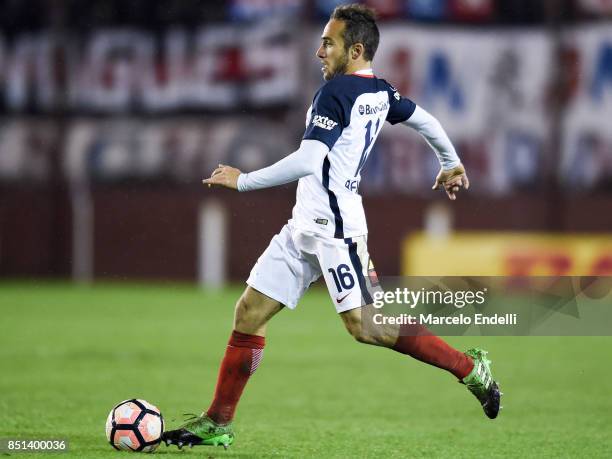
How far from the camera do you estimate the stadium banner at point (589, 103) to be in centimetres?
1872

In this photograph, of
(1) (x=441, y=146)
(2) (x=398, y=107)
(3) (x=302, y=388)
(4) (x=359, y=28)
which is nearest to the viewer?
(4) (x=359, y=28)

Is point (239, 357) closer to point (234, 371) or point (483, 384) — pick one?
point (234, 371)

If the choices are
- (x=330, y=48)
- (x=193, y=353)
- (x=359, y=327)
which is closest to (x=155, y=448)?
(x=359, y=327)

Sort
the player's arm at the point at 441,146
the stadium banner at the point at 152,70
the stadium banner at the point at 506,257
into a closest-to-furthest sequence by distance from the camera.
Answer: the player's arm at the point at 441,146 < the stadium banner at the point at 506,257 < the stadium banner at the point at 152,70

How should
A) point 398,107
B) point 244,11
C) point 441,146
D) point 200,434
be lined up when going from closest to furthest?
point 200,434 < point 398,107 < point 441,146 < point 244,11

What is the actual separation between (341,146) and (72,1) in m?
14.6

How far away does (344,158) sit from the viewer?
5.97m

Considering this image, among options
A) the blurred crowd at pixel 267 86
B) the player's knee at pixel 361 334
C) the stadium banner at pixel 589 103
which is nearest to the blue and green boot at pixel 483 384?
the player's knee at pixel 361 334

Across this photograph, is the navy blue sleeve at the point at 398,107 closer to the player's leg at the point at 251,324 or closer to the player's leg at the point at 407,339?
the player's leg at the point at 251,324

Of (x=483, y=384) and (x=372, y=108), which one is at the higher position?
(x=372, y=108)

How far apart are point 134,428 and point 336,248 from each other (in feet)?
4.35

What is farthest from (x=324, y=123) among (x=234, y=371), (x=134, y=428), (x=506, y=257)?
(x=506, y=257)

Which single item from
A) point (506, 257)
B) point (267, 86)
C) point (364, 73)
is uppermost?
point (267, 86)

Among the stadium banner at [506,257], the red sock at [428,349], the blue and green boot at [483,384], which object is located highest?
the red sock at [428,349]
